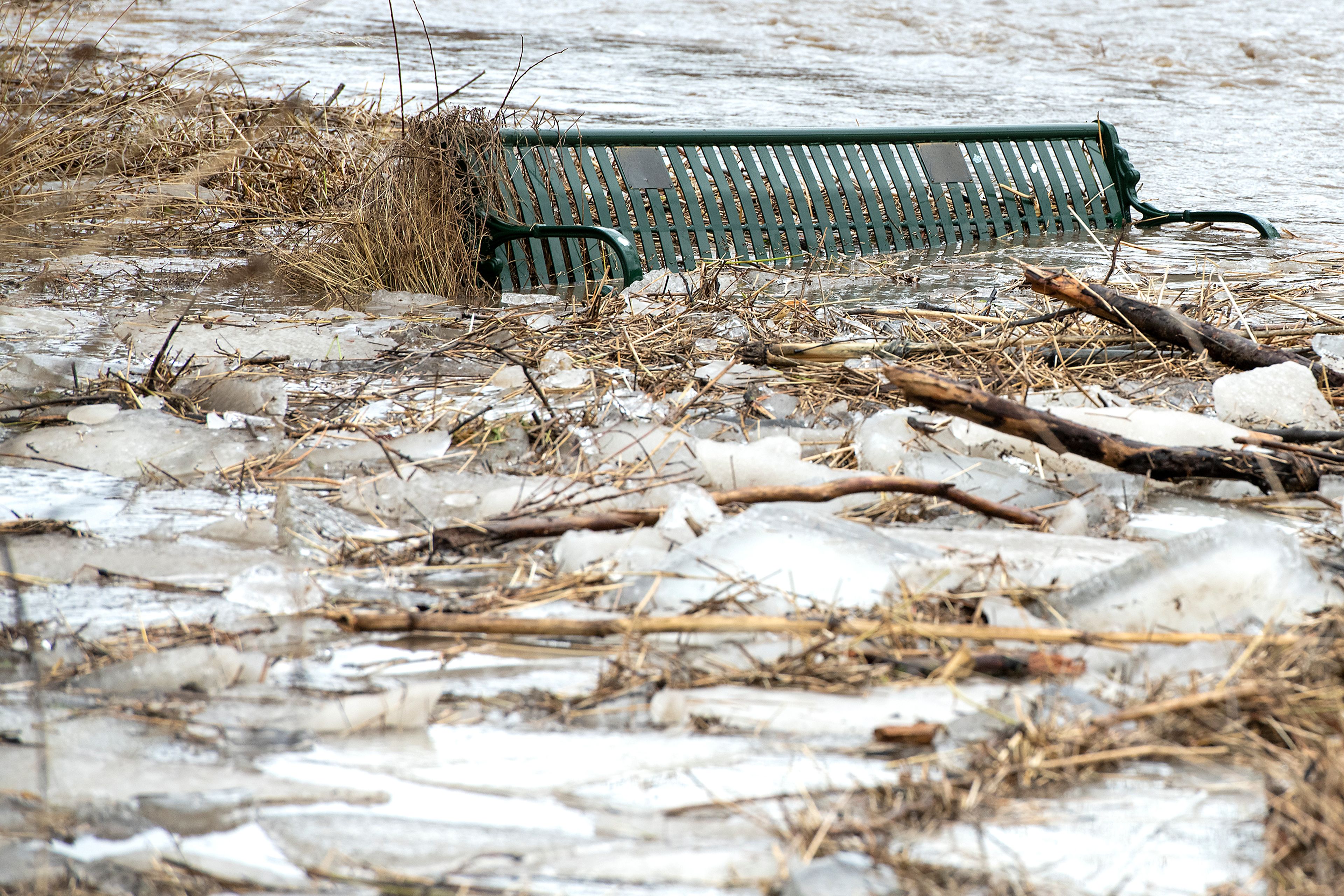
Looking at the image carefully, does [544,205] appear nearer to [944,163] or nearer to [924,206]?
[924,206]

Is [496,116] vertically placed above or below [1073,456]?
above

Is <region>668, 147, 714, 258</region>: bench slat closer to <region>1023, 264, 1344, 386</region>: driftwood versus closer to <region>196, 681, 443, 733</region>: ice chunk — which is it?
<region>1023, 264, 1344, 386</region>: driftwood

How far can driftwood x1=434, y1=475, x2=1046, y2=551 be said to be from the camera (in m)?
1.84

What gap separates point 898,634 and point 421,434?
122 cm

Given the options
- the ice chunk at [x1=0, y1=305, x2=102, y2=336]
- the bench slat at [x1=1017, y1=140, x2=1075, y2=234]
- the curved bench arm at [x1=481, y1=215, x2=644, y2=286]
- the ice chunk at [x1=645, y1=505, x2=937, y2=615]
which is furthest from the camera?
the bench slat at [x1=1017, y1=140, x2=1075, y2=234]

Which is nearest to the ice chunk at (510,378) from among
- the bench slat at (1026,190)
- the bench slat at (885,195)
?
the bench slat at (885,195)

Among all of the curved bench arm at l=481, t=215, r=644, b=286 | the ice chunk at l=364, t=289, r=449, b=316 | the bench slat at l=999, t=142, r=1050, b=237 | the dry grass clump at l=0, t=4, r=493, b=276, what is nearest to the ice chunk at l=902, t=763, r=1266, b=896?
the dry grass clump at l=0, t=4, r=493, b=276

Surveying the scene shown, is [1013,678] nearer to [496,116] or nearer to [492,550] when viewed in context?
[492,550]

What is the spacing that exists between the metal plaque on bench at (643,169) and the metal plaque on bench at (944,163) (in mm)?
1306

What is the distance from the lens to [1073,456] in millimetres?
2168

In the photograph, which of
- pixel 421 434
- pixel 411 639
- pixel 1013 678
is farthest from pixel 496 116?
pixel 1013 678

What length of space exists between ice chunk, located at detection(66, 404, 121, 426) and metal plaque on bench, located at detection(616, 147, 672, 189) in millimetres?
2464

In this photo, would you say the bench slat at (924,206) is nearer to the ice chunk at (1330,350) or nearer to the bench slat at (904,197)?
the bench slat at (904,197)

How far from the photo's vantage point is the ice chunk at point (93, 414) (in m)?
2.38
